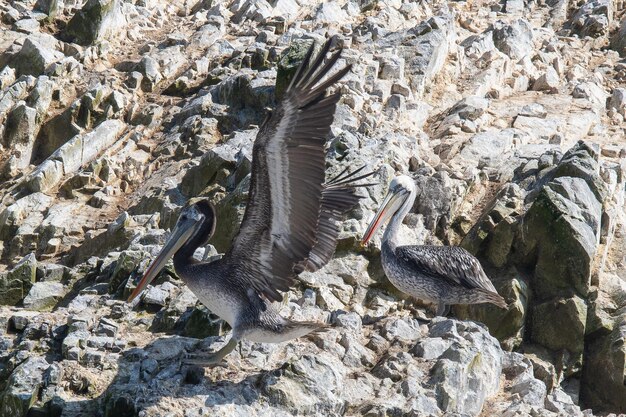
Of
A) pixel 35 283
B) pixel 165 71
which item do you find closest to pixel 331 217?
pixel 35 283

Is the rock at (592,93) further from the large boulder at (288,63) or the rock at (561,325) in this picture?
the rock at (561,325)

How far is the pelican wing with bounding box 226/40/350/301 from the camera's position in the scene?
23.0 feet

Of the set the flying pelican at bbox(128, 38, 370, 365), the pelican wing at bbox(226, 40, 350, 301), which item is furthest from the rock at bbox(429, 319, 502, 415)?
the pelican wing at bbox(226, 40, 350, 301)

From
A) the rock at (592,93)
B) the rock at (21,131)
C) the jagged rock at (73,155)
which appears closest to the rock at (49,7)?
the rock at (21,131)

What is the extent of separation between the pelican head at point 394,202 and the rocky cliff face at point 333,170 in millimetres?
703

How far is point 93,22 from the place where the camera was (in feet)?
57.7

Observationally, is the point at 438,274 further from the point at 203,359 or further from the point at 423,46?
the point at 423,46

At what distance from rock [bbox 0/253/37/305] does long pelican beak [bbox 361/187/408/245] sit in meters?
4.08

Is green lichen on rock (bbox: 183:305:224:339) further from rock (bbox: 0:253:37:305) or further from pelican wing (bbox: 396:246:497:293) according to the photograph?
rock (bbox: 0:253:37:305)

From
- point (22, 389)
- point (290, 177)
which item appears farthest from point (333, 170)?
point (22, 389)

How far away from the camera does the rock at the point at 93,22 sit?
17578 mm

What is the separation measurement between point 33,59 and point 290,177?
35.8 ft

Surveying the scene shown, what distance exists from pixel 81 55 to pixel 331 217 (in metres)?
9.31

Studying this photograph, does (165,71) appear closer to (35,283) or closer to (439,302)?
(35,283)
